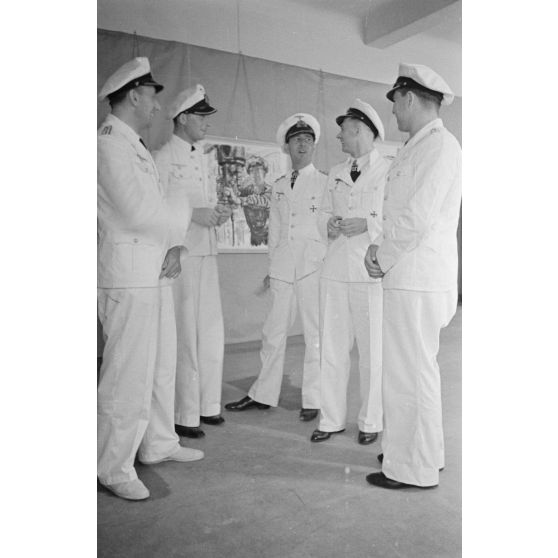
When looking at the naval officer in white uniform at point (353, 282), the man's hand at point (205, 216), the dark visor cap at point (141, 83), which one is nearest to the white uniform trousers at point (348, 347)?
the naval officer in white uniform at point (353, 282)

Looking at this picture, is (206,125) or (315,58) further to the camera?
(315,58)

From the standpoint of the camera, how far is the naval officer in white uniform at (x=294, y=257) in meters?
2.01

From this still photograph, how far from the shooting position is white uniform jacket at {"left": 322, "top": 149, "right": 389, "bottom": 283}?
2047mm

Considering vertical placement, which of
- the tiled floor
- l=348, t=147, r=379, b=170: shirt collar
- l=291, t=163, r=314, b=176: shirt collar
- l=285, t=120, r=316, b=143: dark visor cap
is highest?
l=285, t=120, r=316, b=143: dark visor cap

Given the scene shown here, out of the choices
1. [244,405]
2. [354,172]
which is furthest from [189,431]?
[354,172]

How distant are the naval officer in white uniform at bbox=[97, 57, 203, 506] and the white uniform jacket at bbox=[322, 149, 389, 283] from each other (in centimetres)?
47

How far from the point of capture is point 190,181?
6.27 feet

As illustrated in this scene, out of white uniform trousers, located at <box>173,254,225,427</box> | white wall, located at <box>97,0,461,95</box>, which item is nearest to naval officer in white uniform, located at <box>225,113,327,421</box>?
white uniform trousers, located at <box>173,254,225,427</box>

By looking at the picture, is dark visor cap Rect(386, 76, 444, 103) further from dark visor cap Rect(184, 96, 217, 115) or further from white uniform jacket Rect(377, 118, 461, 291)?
dark visor cap Rect(184, 96, 217, 115)
